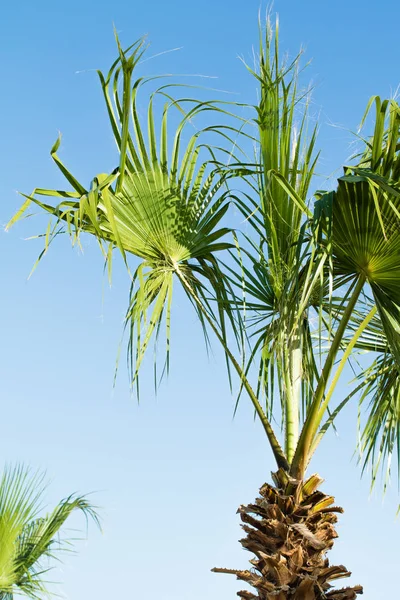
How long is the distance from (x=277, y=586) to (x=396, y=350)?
1.40 m

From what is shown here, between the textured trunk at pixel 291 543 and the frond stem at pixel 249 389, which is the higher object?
the frond stem at pixel 249 389

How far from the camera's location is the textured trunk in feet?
12.5

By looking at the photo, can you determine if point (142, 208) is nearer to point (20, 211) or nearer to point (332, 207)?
point (20, 211)

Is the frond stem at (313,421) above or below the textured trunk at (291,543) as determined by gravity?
above

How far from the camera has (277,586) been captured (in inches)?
149

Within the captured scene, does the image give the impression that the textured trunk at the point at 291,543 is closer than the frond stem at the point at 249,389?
Yes

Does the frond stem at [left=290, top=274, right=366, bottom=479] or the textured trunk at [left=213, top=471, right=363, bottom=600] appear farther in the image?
the frond stem at [left=290, top=274, right=366, bottom=479]

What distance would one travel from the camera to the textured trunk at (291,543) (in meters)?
3.80

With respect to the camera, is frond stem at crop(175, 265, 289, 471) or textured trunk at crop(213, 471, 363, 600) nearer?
textured trunk at crop(213, 471, 363, 600)

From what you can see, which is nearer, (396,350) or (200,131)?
(396,350)

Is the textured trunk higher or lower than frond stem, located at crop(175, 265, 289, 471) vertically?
lower

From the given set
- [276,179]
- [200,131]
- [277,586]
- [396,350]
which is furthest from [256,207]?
[277,586]

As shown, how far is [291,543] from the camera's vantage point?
12.8 ft

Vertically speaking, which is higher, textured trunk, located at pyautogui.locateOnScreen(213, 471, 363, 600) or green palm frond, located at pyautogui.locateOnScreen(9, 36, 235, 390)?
green palm frond, located at pyautogui.locateOnScreen(9, 36, 235, 390)
